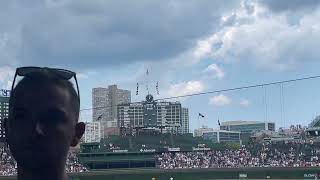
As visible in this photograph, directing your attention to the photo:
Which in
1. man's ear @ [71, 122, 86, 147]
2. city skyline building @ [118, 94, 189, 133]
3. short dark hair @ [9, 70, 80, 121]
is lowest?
man's ear @ [71, 122, 86, 147]

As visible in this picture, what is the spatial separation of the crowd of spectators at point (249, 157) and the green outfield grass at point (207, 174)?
8.08m

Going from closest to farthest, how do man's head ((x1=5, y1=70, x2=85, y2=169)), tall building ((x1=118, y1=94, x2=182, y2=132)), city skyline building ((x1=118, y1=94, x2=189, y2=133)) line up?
1. man's head ((x1=5, y1=70, x2=85, y2=169))
2. city skyline building ((x1=118, y1=94, x2=189, y2=133))
3. tall building ((x1=118, y1=94, x2=182, y2=132))

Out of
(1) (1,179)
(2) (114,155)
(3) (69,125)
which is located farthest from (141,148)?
(3) (69,125)

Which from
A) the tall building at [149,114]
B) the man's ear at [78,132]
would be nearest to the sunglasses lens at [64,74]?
the man's ear at [78,132]

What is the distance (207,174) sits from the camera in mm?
73625

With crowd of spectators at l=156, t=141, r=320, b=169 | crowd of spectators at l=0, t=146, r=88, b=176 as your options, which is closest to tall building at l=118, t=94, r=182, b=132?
crowd of spectators at l=156, t=141, r=320, b=169

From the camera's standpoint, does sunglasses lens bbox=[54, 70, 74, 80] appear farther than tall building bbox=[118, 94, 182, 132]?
No

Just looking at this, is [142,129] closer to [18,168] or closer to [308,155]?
[308,155]

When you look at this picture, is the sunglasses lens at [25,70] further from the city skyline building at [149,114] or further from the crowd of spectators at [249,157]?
the city skyline building at [149,114]

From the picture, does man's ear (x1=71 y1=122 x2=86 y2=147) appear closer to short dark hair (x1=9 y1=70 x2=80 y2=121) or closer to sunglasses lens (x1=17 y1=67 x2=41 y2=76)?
short dark hair (x1=9 y1=70 x2=80 y2=121)

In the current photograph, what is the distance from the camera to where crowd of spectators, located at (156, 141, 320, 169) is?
274 ft

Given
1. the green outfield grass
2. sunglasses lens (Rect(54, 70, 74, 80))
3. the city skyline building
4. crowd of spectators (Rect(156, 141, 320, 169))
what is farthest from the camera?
the city skyline building

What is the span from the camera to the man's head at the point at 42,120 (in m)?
4.32

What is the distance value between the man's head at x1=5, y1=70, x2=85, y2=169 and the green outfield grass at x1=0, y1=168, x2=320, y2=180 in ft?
221
